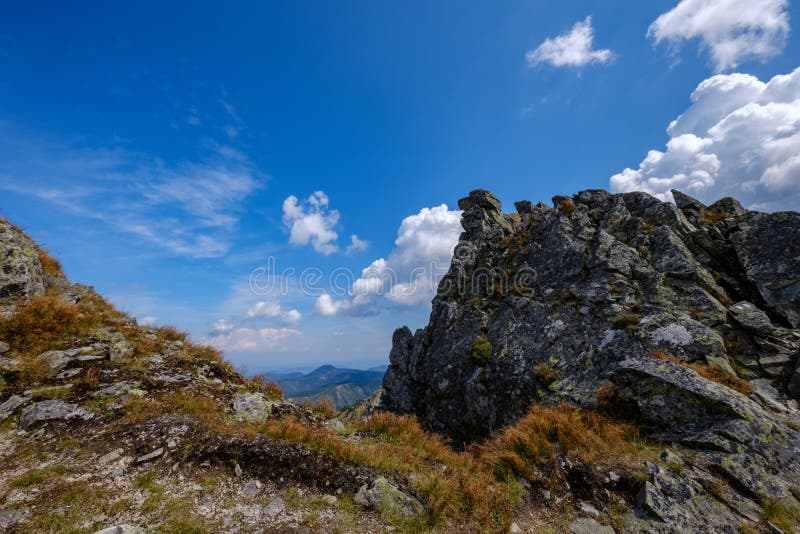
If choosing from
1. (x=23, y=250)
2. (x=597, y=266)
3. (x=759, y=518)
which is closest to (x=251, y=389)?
(x=23, y=250)

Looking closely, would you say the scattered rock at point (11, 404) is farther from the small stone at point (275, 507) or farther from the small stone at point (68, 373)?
the small stone at point (275, 507)

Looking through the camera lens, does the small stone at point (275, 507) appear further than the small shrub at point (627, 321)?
No

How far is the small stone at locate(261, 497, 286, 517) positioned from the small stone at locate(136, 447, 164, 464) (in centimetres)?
344

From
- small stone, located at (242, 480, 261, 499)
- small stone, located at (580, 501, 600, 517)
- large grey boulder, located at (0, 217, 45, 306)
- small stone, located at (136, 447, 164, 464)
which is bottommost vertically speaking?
small stone, located at (580, 501, 600, 517)

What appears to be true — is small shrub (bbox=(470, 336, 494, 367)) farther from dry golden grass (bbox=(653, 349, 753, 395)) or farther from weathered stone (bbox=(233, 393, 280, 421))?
weathered stone (bbox=(233, 393, 280, 421))

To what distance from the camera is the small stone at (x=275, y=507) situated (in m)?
6.92

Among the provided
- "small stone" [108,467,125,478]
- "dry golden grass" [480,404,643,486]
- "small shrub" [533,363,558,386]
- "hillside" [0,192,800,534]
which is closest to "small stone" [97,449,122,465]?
"hillside" [0,192,800,534]

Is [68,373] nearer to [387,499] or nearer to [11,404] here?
[11,404]

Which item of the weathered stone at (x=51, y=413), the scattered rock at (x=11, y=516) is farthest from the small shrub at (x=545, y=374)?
the weathered stone at (x=51, y=413)

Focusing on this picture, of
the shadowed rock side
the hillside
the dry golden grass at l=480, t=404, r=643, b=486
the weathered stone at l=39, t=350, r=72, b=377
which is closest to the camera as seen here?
the hillside

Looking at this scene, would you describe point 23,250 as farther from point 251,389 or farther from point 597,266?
point 597,266

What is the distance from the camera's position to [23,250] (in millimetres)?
15516

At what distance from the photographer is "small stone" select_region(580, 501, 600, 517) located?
25.1 feet

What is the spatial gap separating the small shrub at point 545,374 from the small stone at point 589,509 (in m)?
8.01
